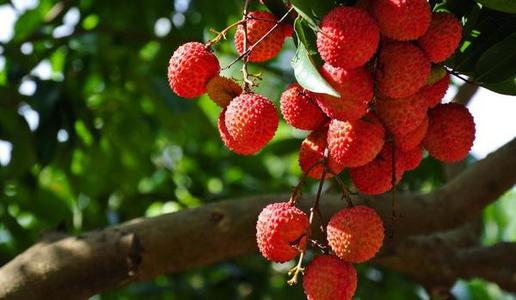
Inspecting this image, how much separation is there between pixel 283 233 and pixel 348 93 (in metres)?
0.17

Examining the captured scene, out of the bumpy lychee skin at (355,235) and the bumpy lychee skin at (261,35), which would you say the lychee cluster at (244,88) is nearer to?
the bumpy lychee skin at (261,35)

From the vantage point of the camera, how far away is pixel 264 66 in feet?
7.83

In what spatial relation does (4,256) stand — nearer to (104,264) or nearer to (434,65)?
(104,264)

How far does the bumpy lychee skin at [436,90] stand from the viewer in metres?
0.91

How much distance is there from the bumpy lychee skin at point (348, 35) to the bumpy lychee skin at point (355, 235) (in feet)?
0.55

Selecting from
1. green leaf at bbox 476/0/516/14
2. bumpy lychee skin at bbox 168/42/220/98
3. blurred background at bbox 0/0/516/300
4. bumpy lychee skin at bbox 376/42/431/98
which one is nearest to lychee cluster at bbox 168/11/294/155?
bumpy lychee skin at bbox 168/42/220/98

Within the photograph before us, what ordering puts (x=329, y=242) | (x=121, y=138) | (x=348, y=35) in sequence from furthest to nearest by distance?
(x=121, y=138), (x=329, y=242), (x=348, y=35)

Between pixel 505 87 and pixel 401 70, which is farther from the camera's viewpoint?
pixel 505 87

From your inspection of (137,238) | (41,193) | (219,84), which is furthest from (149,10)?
(219,84)

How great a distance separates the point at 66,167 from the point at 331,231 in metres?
1.44

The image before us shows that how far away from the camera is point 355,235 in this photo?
87cm

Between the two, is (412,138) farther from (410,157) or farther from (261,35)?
(261,35)

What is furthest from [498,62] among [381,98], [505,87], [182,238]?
[182,238]

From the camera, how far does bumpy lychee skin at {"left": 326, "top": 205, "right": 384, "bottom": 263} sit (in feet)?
2.85
